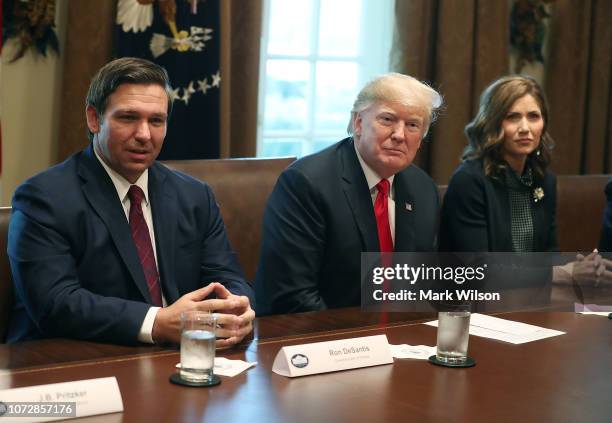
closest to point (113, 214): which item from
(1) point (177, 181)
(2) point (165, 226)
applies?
(2) point (165, 226)

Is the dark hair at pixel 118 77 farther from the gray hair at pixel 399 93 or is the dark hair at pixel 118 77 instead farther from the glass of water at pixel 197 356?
the glass of water at pixel 197 356

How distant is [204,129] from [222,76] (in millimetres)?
229

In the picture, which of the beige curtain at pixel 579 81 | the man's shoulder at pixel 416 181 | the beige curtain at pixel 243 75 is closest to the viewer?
the man's shoulder at pixel 416 181

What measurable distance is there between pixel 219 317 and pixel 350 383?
31 centimetres

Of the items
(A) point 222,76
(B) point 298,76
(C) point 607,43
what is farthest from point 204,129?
(C) point 607,43

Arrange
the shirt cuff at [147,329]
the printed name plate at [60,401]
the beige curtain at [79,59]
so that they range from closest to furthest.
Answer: the printed name plate at [60,401]
the shirt cuff at [147,329]
the beige curtain at [79,59]

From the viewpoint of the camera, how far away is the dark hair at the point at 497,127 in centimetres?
364

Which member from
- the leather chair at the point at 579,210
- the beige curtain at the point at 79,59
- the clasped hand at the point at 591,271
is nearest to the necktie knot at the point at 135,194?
the beige curtain at the point at 79,59

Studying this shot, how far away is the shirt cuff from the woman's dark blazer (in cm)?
167

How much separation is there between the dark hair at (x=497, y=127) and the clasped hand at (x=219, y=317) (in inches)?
67.2

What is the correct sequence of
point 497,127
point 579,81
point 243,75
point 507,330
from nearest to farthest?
point 507,330, point 497,127, point 243,75, point 579,81

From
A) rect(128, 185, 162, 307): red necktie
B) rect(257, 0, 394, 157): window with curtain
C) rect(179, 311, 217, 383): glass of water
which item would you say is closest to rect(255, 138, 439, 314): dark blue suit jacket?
rect(128, 185, 162, 307): red necktie

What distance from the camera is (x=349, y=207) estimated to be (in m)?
2.92

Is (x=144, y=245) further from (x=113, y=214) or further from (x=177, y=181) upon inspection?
(x=177, y=181)
